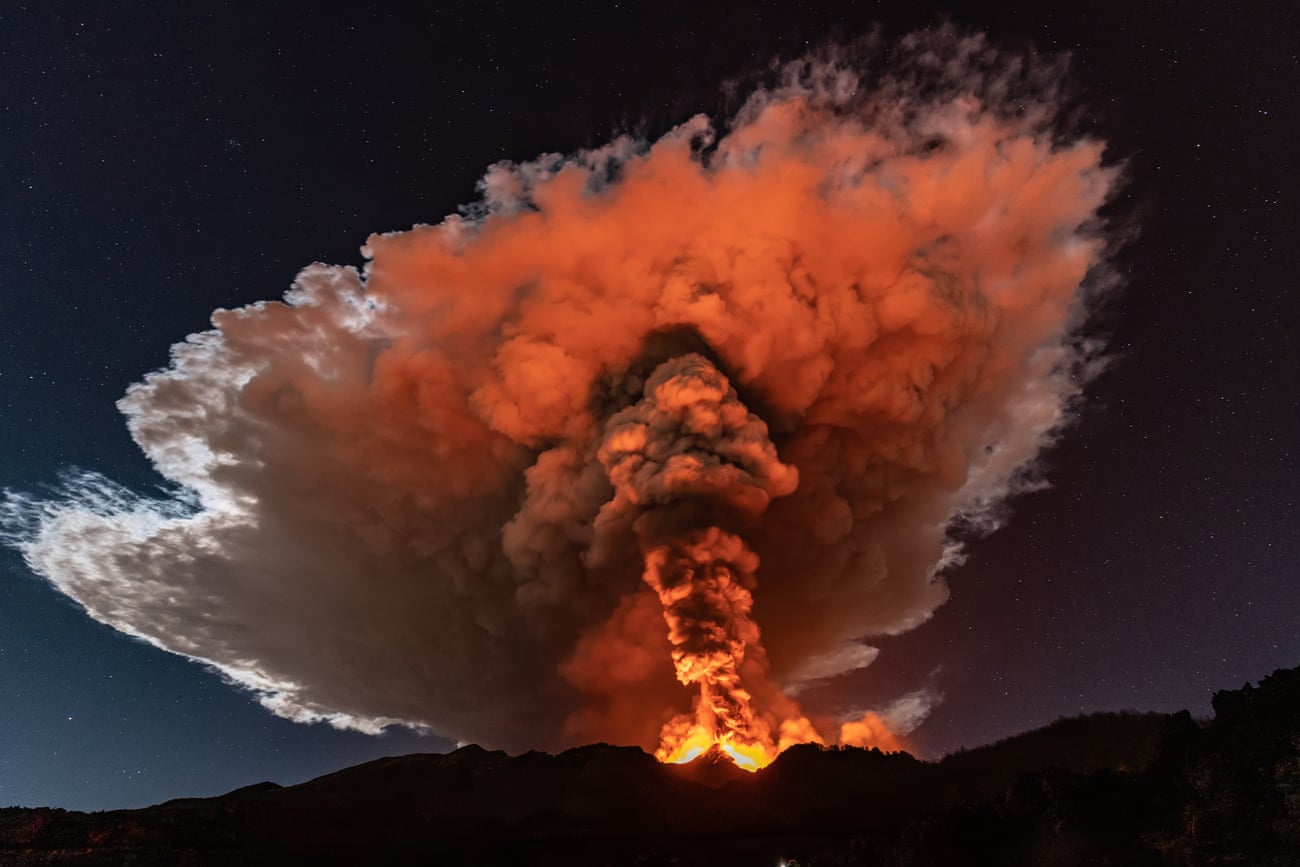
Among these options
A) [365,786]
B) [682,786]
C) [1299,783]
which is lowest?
[1299,783]

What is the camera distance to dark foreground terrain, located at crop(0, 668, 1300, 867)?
23.7 meters

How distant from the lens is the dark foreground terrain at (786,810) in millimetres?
23672

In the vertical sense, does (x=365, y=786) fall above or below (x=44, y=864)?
above

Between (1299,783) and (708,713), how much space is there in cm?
4344

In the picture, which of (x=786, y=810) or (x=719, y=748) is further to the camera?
(x=719, y=748)

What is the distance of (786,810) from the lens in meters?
58.6

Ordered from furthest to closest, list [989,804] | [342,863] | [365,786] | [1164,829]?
1. [365,786]
2. [342,863]
3. [989,804]
4. [1164,829]

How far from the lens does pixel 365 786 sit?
72.8 meters

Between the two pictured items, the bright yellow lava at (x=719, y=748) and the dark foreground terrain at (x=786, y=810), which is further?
the bright yellow lava at (x=719, y=748)

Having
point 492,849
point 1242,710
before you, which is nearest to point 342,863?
point 492,849

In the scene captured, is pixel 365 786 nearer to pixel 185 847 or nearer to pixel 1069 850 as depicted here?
pixel 185 847

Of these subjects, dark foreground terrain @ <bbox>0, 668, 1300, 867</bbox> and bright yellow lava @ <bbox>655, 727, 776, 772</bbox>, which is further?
bright yellow lava @ <bbox>655, 727, 776, 772</bbox>

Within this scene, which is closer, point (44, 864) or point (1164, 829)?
point (1164, 829)

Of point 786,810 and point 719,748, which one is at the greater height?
point 719,748
